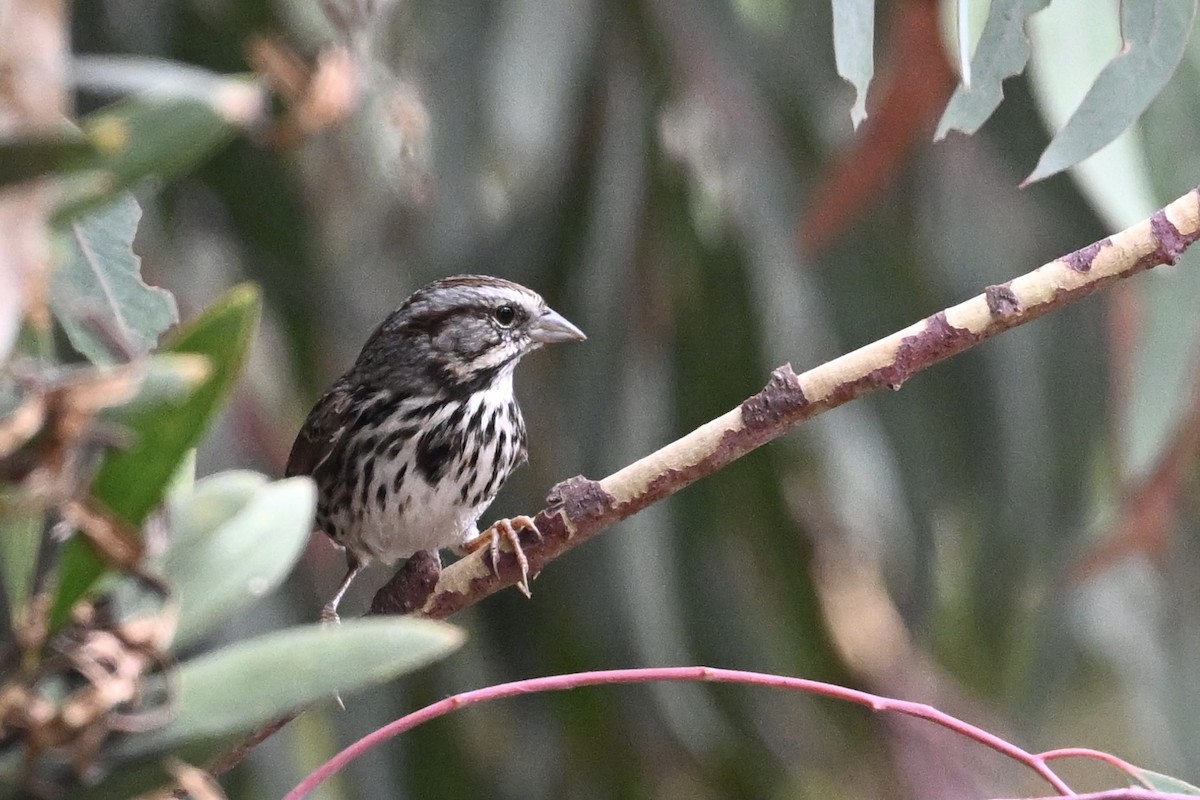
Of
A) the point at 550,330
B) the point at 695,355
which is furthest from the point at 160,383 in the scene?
the point at 695,355

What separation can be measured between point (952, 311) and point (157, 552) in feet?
3.50

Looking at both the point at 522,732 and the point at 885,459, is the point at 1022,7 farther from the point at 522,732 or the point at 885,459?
the point at 522,732

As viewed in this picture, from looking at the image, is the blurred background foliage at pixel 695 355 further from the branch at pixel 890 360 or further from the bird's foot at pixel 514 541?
the branch at pixel 890 360

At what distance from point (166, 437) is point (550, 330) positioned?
2370 mm

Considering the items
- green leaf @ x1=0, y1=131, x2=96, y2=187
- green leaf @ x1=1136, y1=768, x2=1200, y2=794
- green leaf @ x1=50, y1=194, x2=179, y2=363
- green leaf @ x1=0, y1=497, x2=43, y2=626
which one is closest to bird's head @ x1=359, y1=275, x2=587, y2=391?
green leaf @ x1=1136, y1=768, x2=1200, y2=794

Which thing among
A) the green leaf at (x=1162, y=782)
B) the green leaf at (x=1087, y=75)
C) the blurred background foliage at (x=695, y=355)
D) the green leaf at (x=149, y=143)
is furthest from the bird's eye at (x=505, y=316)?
the green leaf at (x=149, y=143)

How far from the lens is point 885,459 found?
4523 mm

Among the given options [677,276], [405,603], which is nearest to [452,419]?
[405,603]

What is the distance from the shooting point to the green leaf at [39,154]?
2.63ft

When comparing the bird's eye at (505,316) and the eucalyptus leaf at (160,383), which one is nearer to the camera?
the eucalyptus leaf at (160,383)

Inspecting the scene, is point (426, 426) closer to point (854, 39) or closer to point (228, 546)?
point (854, 39)

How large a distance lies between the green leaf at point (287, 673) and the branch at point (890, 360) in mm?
851

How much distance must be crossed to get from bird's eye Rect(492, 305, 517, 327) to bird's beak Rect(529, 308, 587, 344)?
0.14 feet

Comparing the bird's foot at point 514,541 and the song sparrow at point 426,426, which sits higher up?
the song sparrow at point 426,426
